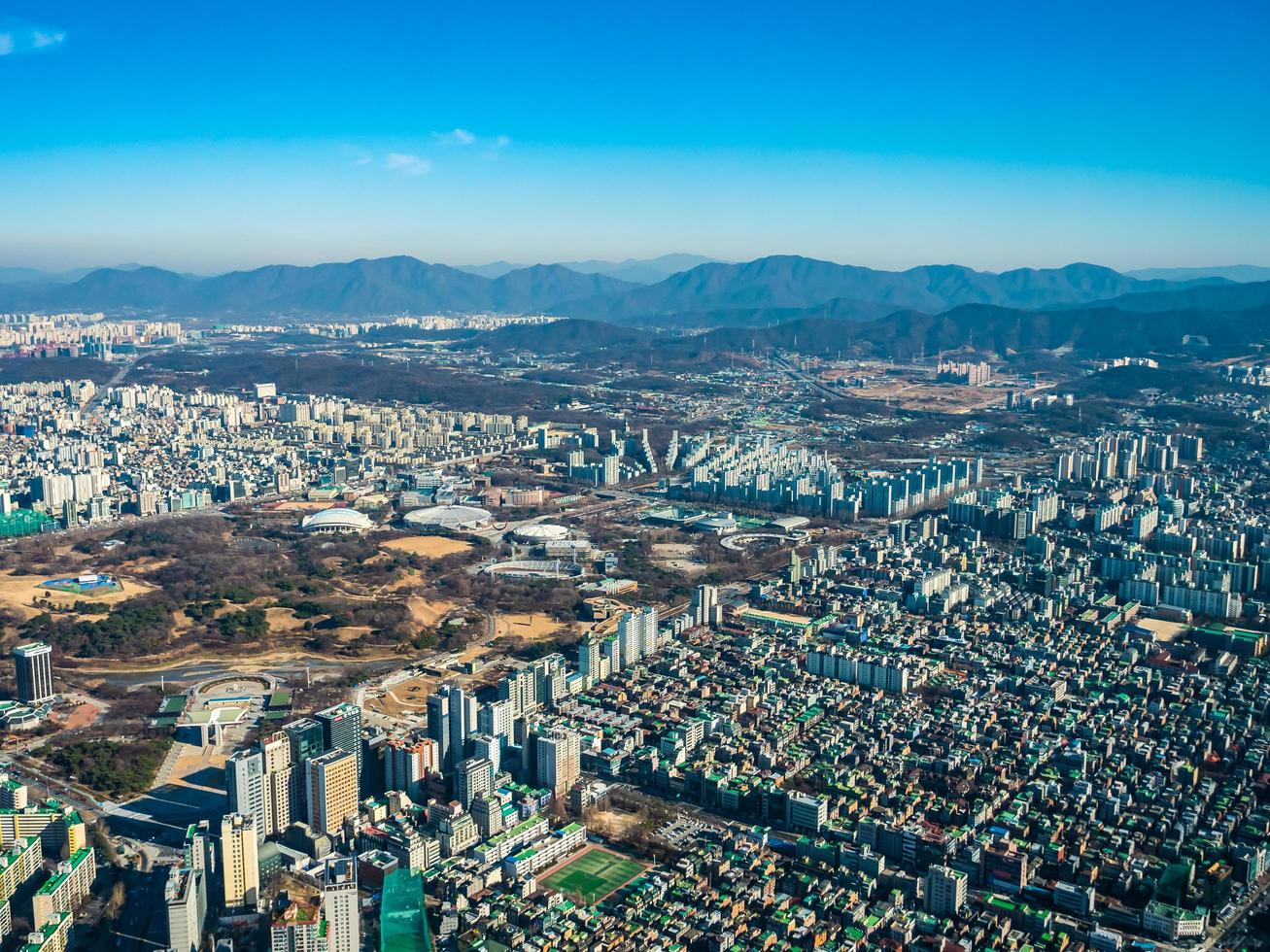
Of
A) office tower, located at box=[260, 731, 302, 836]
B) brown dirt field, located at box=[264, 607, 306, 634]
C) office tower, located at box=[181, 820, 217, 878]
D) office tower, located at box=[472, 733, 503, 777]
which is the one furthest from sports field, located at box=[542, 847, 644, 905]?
brown dirt field, located at box=[264, 607, 306, 634]

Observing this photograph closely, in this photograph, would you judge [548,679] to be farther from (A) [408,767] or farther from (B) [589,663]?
(A) [408,767]

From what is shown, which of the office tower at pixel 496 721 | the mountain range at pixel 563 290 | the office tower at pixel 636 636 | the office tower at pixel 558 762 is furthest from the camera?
the mountain range at pixel 563 290

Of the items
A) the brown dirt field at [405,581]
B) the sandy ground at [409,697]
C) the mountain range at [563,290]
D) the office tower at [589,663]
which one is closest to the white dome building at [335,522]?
the brown dirt field at [405,581]

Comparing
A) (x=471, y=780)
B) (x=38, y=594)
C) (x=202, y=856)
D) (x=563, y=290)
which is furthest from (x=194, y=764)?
(x=563, y=290)

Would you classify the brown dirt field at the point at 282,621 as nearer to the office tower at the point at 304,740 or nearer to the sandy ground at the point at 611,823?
the office tower at the point at 304,740

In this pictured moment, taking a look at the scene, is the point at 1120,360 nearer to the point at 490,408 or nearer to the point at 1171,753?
the point at 490,408

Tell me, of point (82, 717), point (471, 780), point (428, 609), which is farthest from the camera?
point (428, 609)
